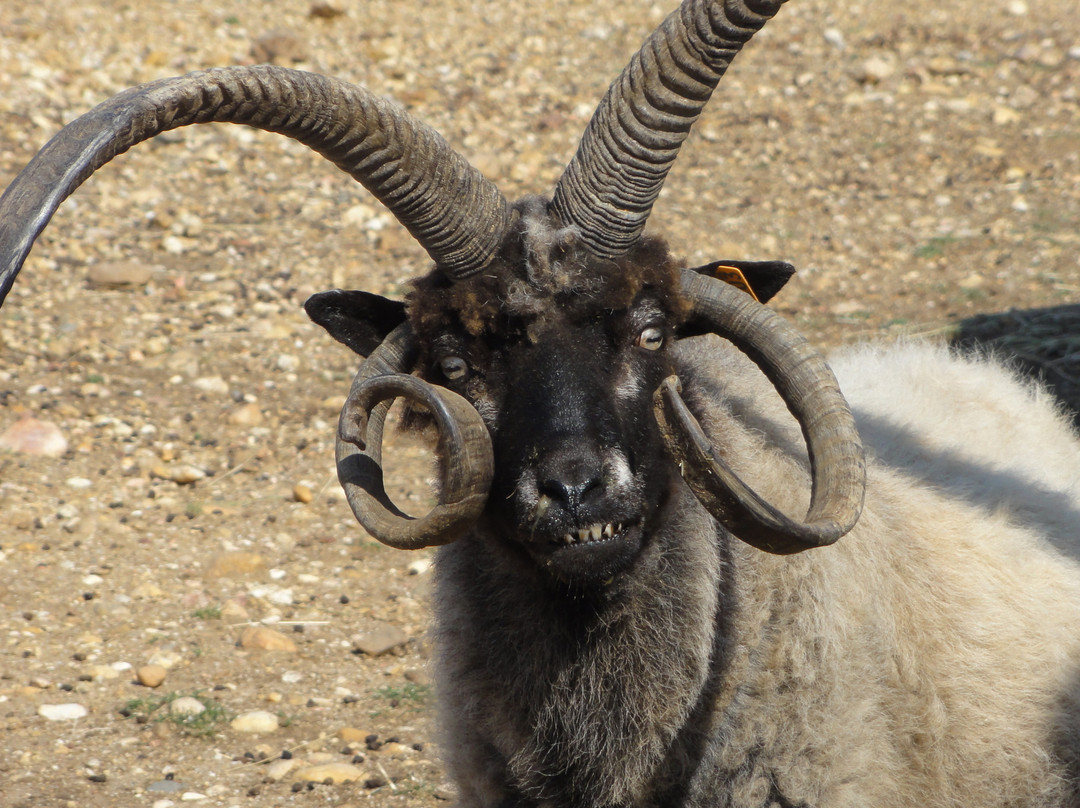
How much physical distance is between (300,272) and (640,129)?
6.84m

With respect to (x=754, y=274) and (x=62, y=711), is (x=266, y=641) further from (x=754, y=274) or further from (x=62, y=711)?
(x=754, y=274)

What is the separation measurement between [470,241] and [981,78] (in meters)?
11.1

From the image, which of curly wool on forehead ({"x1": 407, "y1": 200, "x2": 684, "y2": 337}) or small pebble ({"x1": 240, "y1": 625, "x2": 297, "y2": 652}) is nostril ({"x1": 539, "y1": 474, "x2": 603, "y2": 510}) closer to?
curly wool on forehead ({"x1": 407, "y1": 200, "x2": 684, "y2": 337})

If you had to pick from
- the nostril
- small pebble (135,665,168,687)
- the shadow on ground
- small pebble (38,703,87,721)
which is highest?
the shadow on ground

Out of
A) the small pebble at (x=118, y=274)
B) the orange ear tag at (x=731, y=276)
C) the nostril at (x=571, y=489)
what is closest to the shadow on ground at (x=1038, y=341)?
the orange ear tag at (x=731, y=276)

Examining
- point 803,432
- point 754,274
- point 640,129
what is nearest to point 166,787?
point 803,432

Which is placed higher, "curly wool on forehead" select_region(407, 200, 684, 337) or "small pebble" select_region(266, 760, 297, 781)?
"curly wool on forehead" select_region(407, 200, 684, 337)

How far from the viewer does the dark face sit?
131 inches

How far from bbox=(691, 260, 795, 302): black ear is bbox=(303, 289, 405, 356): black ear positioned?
116 cm

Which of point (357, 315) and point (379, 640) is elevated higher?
point (357, 315)

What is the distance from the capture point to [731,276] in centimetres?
407

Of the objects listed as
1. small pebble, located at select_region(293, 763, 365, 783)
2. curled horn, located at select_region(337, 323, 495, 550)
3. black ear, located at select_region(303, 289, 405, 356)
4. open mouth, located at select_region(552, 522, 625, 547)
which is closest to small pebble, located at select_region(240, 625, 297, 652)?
small pebble, located at select_region(293, 763, 365, 783)

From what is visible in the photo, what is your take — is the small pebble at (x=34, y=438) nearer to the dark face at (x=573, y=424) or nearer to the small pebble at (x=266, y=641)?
the small pebble at (x=266, y=641)

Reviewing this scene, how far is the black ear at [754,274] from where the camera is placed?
4.05 metres
